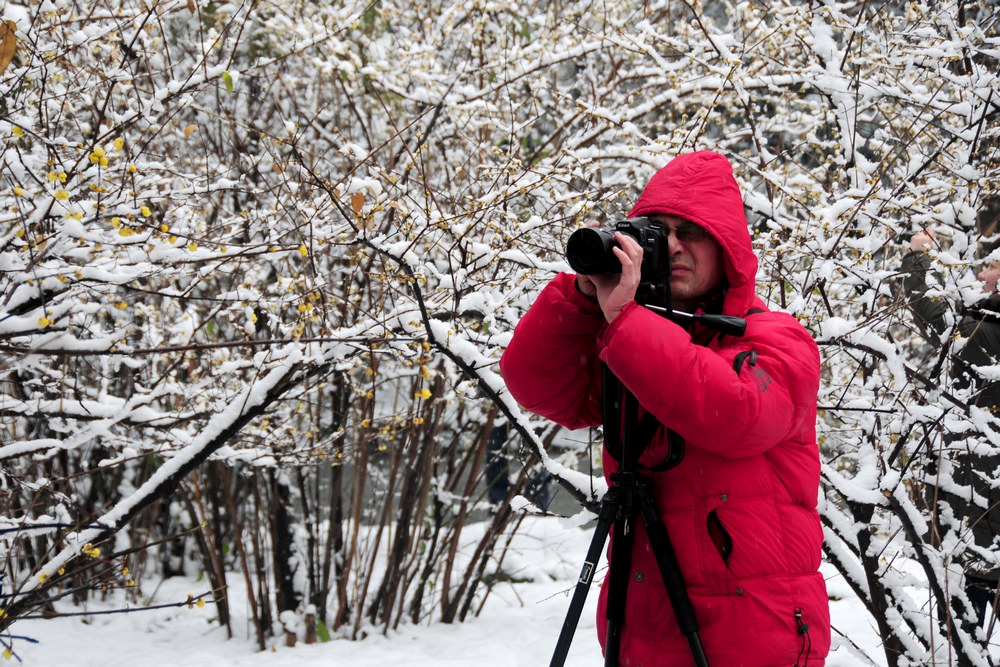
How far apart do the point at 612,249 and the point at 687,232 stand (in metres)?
0.25

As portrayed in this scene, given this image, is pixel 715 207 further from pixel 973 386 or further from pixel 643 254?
pixel 973 386

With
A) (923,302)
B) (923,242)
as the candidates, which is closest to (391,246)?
(923,242)

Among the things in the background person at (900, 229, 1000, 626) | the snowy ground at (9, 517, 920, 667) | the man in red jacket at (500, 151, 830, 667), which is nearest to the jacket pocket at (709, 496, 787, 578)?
the man in red jacket at (500, 151, 830, 667)

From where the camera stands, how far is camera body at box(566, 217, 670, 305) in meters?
Answer: 1.60

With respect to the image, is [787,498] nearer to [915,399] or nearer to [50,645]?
→ [915,399]

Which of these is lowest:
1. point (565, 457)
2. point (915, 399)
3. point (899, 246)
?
point (565, 457)

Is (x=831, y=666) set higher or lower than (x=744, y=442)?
lower

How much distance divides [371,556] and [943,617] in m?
3.24

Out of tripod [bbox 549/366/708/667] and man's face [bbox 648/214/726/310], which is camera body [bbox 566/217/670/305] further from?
tripod [bbox 549/366/708/667]

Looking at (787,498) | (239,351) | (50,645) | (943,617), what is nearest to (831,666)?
(943,617)

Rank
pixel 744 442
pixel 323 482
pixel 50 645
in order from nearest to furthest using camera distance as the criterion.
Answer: pixel 744 442
pixel 50 645
pixel 323 482

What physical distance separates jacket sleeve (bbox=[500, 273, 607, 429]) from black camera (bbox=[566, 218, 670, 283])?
0.47 feet

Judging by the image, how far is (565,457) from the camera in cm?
491

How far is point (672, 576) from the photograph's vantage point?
4.95 feet
